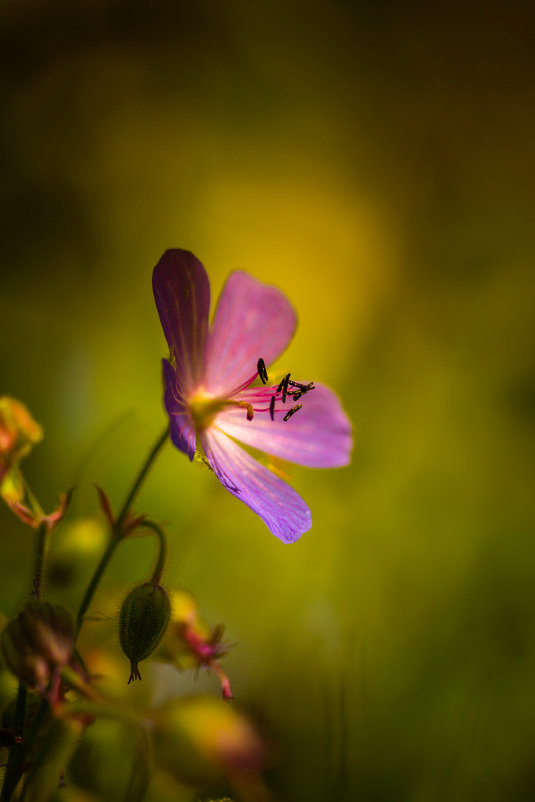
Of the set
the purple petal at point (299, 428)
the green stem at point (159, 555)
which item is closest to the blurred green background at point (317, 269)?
the purple petal at point (299, 428)

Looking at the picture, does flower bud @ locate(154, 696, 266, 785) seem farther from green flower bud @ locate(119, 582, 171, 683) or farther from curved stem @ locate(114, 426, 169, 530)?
curved stem @ locate(114, 426, 169, 530)

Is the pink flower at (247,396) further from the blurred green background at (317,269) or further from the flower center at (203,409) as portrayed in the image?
the blurred green background at (317,269)

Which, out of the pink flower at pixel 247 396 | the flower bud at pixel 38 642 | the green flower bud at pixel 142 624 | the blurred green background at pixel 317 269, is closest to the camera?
the flower bud at pixel 38 642

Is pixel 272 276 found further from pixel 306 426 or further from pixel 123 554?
pixel 306 426

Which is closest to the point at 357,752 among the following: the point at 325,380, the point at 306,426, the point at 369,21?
the point at 306,426

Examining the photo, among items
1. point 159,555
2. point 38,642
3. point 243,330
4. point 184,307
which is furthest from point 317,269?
point 38,642

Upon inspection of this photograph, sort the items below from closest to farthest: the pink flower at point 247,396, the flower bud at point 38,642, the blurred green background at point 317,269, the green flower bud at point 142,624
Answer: the flower bud at point 38,642 < the green flower bud at point 142,624 < the pink flower at point 247,396 < the blurred green background at point 317,269

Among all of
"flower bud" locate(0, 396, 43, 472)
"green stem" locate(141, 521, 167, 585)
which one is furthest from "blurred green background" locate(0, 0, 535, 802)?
"flower bud" locate(0, 396, 43, 472)

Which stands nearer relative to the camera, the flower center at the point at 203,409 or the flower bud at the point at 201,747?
the flower bud at the point at 201,747
